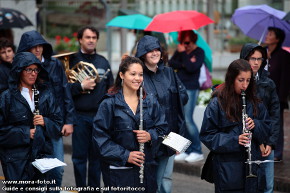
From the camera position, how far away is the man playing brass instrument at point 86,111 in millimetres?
7402

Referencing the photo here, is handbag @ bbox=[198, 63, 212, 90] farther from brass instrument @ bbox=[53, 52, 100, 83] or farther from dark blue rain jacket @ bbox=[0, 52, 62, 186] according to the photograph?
dark blue rain jacket @ bbox=[0, 52, 62, 186]

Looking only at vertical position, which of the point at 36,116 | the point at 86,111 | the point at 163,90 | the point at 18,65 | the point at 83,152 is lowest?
the point at 83,152

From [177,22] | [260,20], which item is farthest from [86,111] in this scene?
[260,20]

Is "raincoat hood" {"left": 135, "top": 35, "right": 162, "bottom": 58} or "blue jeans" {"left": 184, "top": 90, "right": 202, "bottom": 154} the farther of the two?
"blue jeans" {"left": 184, "top": 90, "right": 202, "bottom": 154}

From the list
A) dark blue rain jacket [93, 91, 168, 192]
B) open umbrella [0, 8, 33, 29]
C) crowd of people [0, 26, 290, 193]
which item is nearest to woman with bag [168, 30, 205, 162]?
crowd of people [0, 26, 290, 193]

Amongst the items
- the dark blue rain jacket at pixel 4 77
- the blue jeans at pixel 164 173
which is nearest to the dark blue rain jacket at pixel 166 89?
the blue jeans at pixel 164 173

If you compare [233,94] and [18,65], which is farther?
[18,65]

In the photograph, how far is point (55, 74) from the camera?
6750 mm

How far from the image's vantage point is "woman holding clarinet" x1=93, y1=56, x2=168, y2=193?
17.2ft

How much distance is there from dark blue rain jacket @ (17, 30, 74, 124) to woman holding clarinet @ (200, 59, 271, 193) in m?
1.87

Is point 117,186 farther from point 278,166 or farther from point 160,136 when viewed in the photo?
point 278,166

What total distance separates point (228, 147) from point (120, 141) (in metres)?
0.99

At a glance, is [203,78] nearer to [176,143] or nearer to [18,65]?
[176,143]

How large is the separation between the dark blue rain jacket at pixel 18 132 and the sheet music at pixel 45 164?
93mm
